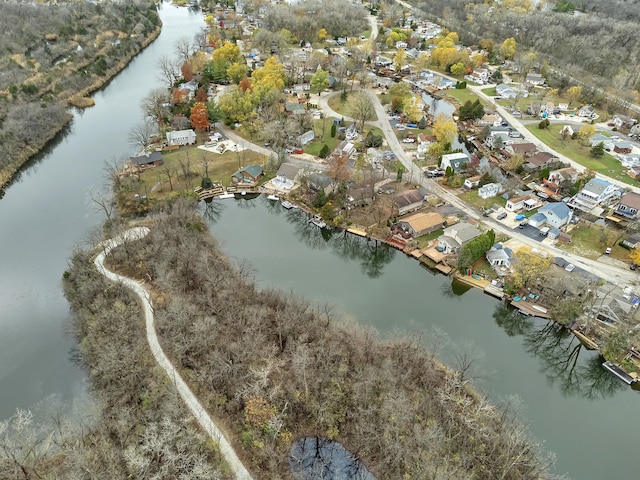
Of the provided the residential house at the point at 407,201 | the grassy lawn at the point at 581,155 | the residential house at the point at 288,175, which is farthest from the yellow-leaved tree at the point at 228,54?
the grassy lawn at the point at 581,155

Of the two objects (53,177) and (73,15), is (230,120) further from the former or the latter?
(73,15)

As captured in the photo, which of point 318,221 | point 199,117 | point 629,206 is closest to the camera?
point 629,206

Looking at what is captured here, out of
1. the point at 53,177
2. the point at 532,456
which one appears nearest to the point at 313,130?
the point at 53,177

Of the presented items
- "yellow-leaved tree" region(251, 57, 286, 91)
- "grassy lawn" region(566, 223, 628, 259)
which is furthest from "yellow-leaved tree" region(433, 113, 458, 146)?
"yellow-leaved tree" region(251, 57, 286, 91)

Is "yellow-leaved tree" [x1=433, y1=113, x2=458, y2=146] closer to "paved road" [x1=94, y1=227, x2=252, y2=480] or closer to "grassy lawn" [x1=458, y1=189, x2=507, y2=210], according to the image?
"grassy lawn" [x1=458, y1=189, x2=507, y2=210]

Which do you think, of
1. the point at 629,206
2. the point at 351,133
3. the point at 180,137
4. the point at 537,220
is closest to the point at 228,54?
the point at 180,137

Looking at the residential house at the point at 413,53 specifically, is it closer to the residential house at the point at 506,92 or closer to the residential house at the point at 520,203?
the residential house at the point at 506,92

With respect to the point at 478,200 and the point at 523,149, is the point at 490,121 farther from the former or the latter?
the point at 478,200
